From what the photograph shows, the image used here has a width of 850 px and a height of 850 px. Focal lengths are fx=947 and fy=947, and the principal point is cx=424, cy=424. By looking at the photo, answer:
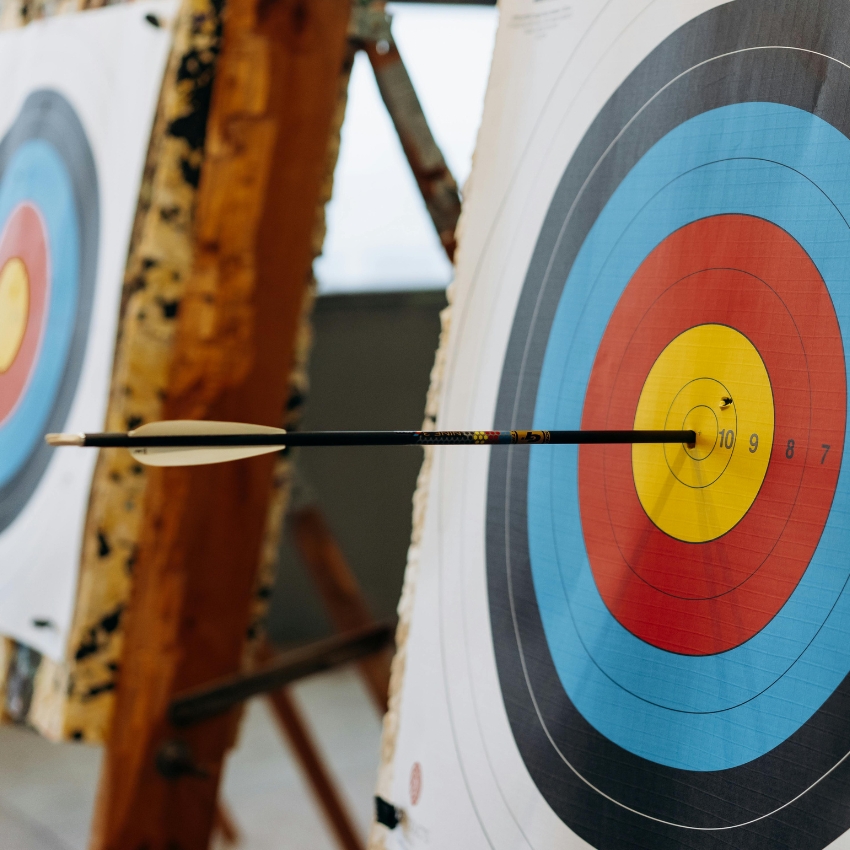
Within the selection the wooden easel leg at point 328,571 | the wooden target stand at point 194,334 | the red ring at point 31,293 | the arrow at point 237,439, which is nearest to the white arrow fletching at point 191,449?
the arrow at point 237,439

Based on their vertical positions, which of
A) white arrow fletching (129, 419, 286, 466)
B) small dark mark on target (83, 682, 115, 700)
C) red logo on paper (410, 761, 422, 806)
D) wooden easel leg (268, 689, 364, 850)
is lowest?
wooden easel leg (268, 689, 364, 850)

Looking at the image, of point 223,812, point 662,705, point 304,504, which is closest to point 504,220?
point 662,705

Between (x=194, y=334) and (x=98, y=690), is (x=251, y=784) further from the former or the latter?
(x=194, y=334)

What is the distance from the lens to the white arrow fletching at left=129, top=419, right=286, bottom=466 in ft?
1.61

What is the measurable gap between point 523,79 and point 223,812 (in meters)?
2.10

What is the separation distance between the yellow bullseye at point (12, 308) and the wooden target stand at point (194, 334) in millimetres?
289

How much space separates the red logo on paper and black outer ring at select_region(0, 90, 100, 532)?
2.17ft

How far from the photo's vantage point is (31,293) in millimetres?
1281

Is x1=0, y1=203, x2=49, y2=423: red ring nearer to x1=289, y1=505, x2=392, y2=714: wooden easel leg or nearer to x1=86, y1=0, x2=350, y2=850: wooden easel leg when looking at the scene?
x1=86, y1=0, x2=350, y2=850: wooden easel leg

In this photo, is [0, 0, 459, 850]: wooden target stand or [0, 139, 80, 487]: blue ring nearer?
[0, 0, 459, 850]: wooden target stand

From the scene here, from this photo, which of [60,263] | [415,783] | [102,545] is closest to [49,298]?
[60,263]

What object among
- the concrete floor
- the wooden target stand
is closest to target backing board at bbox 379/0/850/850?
the wooden target stand

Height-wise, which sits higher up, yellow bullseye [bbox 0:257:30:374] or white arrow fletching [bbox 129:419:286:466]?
yellow bullseye [bbox 0:257:30:374]

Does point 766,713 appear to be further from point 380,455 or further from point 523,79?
point 380,455
